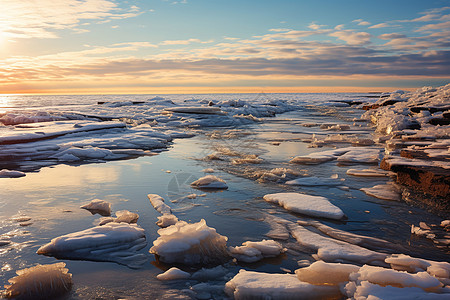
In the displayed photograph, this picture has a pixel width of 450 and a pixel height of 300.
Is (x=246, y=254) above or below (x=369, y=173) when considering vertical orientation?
below

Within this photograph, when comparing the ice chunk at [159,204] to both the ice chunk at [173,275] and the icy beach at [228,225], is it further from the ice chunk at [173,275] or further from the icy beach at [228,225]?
the ice chunk at [173,275]

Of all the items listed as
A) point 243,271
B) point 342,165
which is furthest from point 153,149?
point 243,271

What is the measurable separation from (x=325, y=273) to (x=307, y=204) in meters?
1.73

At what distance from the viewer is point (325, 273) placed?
251 cm

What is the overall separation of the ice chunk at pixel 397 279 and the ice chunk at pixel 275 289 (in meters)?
0.24

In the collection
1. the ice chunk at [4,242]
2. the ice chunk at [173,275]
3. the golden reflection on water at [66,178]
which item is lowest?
the ice chunk at [173,275]

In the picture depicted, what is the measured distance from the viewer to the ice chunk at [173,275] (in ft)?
8.63

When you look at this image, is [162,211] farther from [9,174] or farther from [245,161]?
[9,174]

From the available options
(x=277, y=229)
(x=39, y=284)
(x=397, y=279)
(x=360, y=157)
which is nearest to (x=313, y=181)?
(x=277, y=229)

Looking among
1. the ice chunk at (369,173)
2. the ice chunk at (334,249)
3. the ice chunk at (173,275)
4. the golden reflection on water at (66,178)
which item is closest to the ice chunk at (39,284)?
the ice chunk at (173,275)

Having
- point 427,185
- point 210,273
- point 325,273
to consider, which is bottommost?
point 210,273

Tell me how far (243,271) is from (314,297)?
1.94ft

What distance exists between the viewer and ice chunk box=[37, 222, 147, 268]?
9.71 feet

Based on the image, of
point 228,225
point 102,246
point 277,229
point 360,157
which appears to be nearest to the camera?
point 102,246
